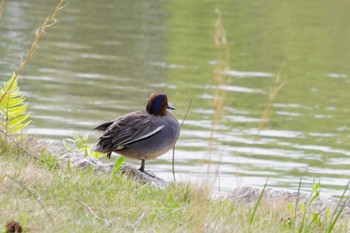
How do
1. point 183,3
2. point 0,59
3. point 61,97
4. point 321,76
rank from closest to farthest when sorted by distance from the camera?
point 61,97 < point 0,59 < point 321,76 < point 183,3

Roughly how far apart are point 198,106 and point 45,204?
1518 centimetres

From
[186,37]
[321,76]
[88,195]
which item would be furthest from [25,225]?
[186,37]

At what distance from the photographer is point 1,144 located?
616 centimetres

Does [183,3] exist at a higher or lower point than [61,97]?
higher

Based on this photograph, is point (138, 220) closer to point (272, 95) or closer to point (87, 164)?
point (272, 95)

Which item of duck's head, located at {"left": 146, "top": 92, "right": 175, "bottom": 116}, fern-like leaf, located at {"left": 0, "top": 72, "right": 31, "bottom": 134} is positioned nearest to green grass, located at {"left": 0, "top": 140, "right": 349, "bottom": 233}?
fern-like leaf, located at {"left": 0, "top": 72, "right": 31, "bottom": 134}

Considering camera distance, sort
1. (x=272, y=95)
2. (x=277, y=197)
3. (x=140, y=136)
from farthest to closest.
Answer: (x=277, y=197)
(x=140, y=136)
(x=272, y=95)

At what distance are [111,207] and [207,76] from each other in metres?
19.3

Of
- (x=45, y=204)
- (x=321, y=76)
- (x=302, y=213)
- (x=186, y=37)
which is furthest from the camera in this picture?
(x=186, y=37)

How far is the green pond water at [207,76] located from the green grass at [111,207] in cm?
59

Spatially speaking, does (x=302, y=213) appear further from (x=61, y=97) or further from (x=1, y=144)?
(x=61, y=97)

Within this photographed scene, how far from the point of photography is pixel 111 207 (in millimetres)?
5125

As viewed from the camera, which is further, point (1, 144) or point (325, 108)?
point (325, 108)

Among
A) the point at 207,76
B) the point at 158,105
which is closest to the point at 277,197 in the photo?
the point at 158,105
